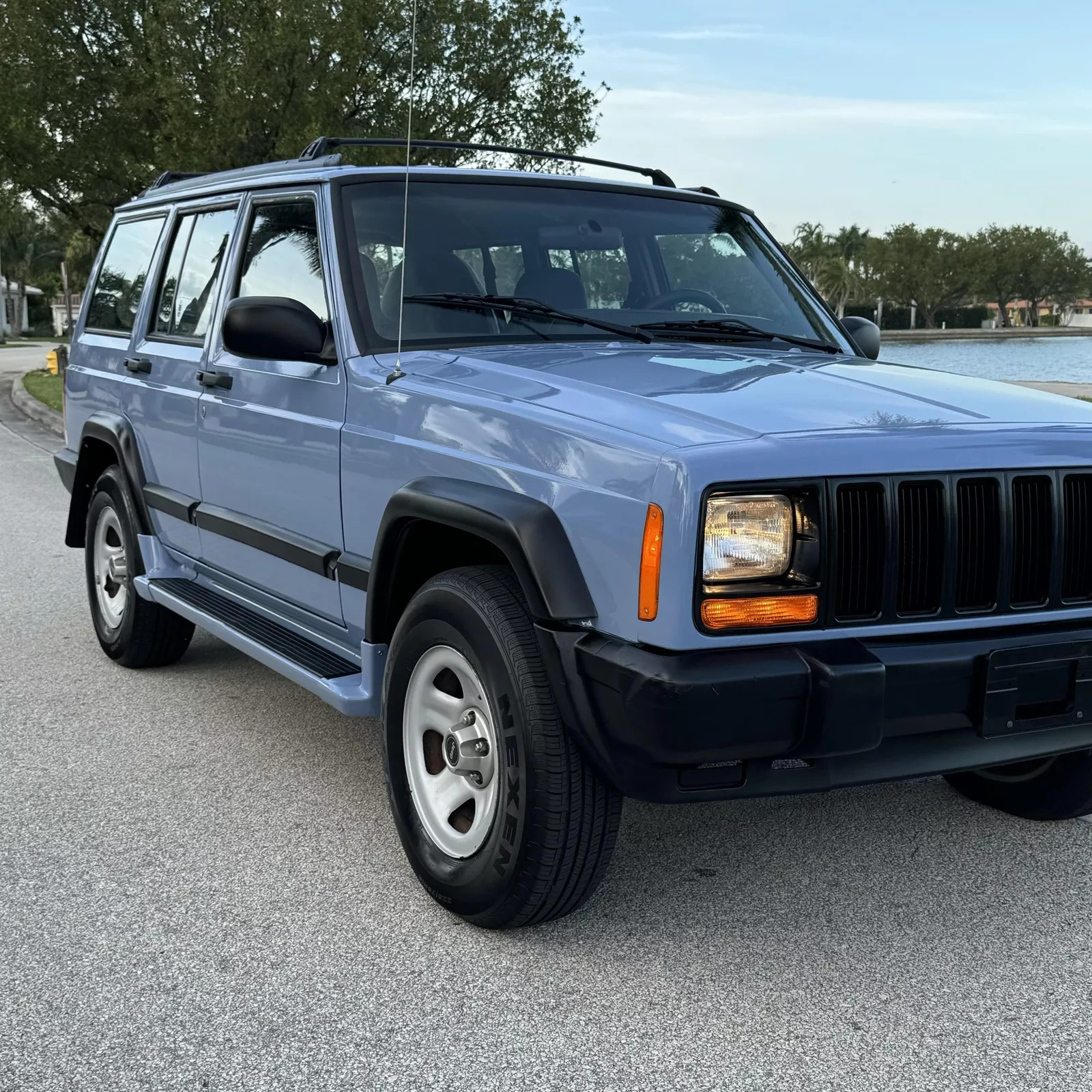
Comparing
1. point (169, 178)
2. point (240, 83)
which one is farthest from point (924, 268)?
point (169, 178)

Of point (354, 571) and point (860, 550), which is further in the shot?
point (354, 571)

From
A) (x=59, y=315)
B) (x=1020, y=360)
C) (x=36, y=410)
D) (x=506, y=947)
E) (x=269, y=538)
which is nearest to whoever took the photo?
(x=506, y=947)

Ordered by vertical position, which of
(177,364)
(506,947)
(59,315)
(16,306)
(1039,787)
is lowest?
(506,947)

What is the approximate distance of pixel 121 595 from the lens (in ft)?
19.1

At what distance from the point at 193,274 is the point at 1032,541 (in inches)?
134

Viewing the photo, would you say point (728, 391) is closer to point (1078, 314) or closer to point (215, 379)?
point (215, 379)

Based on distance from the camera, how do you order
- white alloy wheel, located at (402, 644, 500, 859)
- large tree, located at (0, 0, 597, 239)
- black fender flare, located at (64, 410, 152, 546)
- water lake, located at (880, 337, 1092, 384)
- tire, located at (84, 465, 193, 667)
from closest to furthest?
white alloy wheel, located at (402, 644, 500, 859) < black fender flare, located at (64, 410, 152, 546) < tire, located at (84, 465, 193, 667) < large tree, located at (0, 0, 597, 239) < water lake, located at (880, 337, 1092, 384)

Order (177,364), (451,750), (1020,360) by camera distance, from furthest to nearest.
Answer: (1020,360) → (177,364) → (451,750)

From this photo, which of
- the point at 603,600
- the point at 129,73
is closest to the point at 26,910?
the point at 603,600

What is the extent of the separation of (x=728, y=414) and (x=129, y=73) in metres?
21.9

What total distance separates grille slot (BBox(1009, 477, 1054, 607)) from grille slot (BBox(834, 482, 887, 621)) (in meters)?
0.39

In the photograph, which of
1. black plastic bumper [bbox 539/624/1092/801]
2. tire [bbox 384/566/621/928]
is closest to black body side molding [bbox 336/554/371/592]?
tire [bbox 384/566/621/928]

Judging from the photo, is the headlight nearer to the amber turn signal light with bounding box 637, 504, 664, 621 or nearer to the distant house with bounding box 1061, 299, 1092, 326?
the amber turn signal light with bounding box 637, 504, 664, 621

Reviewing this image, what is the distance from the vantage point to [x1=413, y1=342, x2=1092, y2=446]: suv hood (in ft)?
9.62
